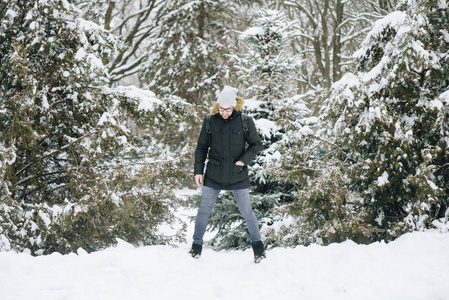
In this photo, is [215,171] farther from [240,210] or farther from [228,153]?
[240,210]

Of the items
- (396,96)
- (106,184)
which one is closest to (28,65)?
(106,184)

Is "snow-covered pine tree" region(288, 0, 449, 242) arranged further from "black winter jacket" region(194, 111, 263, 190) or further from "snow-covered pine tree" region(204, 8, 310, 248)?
"snow-covered pine tree" region(204, 8, 310, 248)

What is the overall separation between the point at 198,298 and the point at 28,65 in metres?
4.56

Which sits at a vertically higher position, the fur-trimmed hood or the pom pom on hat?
the pom pom on hat

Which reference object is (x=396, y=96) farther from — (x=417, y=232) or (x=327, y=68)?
(x=327, y=68)

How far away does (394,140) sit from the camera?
16.4 ft

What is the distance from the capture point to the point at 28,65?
20.0 feet

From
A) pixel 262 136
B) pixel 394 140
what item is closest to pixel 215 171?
pixel 394 140

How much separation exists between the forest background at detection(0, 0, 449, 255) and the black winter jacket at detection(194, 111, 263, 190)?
58.4 inches

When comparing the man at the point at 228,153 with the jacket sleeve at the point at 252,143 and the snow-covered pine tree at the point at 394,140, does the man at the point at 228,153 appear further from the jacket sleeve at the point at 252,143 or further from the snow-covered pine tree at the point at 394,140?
the snow-covered pine tree at the point at 394,140

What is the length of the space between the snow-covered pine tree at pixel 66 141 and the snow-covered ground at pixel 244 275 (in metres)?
2.31

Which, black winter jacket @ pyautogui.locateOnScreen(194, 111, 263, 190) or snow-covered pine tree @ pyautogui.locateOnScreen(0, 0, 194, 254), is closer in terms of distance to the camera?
black winter jacket @ pyautogui.locateOnScreen(194, 111, 263, 190)

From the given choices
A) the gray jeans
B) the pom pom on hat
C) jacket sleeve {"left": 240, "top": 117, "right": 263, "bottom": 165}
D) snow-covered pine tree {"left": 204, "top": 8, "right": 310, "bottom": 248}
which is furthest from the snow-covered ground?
snow-covered pine tree {"left": 204, "top": 8, "right": 310, "bottom": 248}

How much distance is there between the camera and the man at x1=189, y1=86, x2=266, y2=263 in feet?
14.1
